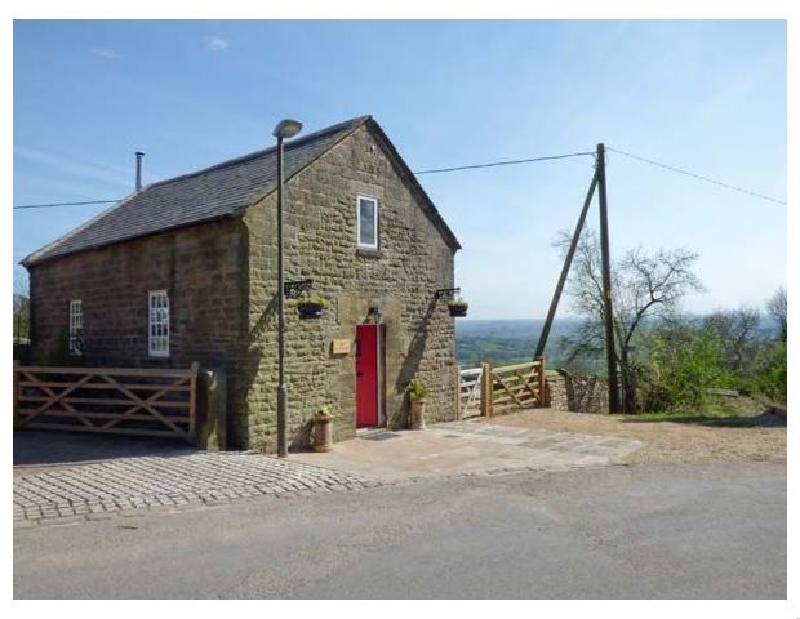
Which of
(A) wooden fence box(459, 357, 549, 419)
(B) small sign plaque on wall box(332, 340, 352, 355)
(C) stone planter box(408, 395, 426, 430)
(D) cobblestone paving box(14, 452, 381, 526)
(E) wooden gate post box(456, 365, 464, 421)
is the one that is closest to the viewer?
(D) cobblestone paving box(14, 452, 381, 526)

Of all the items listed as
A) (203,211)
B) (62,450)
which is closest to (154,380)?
(62,450)

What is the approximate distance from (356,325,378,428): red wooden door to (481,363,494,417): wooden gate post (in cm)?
383

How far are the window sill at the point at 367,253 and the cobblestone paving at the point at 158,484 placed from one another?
191 inches

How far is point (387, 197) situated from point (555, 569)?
10.1 m

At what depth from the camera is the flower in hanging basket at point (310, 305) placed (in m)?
11.6

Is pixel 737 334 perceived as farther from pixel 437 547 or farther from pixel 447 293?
pixel 437 547

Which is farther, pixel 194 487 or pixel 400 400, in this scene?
pixel 400 400

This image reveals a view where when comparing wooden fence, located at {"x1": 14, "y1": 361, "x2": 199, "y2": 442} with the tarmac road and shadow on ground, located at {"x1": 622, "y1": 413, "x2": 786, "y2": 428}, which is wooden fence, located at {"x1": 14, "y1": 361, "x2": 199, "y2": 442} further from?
shadow on ground, located at {"x1": 622, "y1": 413, "x2": 786, "y2": 428}

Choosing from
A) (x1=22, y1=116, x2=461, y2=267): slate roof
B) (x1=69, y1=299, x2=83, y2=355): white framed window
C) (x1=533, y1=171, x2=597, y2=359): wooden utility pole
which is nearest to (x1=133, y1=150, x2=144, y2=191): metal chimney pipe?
(x1=22, y1=116, x2=461, y2=267): slate roof

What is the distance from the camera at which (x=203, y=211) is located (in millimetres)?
12227

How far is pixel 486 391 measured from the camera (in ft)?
54.4

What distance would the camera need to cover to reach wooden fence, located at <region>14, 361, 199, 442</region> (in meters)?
11.1

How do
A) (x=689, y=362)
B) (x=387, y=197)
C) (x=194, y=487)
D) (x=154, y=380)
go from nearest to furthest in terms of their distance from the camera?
(x=194, y=487), (x=154, y=380), (x=387, y=197), (x=689, y=362)

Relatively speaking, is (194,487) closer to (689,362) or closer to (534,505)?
(534,505)
